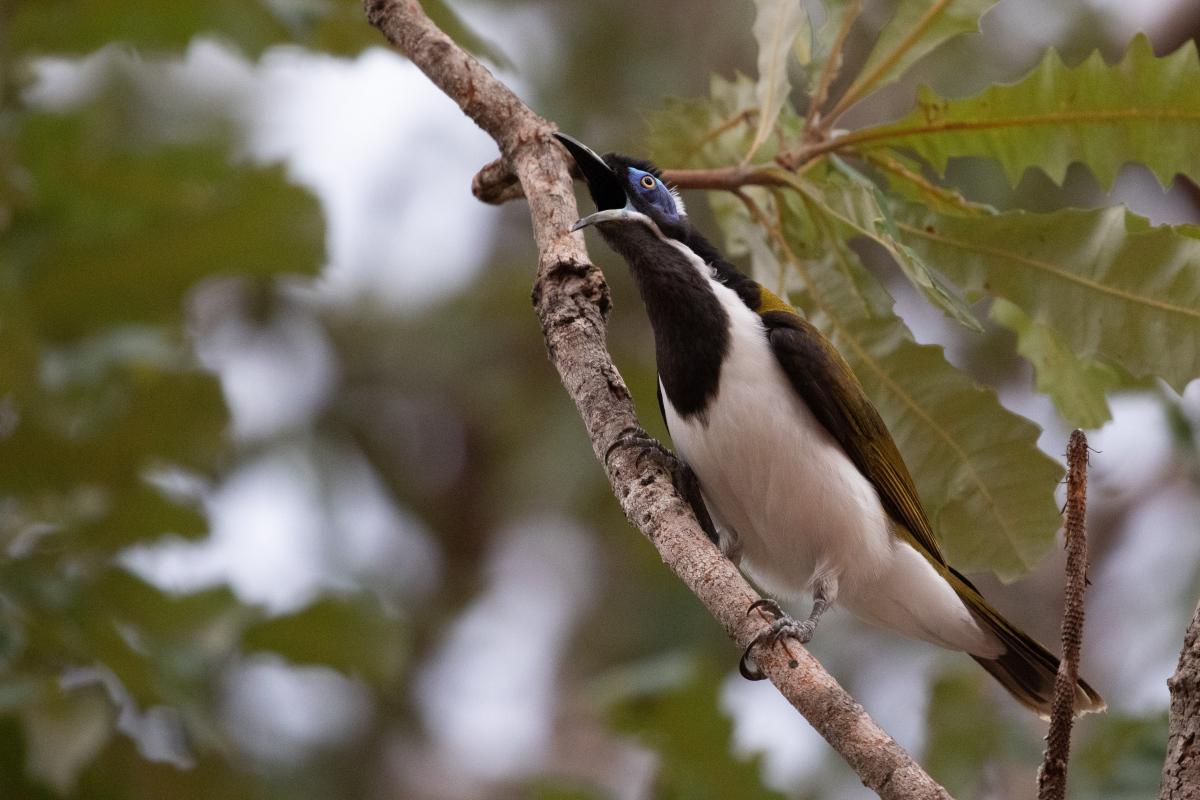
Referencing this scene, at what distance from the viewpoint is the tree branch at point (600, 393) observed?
1.97 meters

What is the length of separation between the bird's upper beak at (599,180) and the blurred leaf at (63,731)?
1737 millimetres

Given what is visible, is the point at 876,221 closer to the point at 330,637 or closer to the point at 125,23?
the point at 330,637

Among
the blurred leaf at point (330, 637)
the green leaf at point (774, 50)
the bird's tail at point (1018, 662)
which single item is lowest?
the blurred leaf at point (330, 637)

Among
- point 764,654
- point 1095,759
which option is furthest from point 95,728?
point 1095,759

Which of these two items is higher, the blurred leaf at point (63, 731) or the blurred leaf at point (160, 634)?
the blurred leaf at point (160, 634)

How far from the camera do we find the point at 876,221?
8.90ft

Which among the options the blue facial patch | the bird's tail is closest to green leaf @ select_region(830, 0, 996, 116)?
the blue facial patch

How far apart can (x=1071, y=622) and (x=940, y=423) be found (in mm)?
1339

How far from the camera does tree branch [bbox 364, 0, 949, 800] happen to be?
77.6 inches

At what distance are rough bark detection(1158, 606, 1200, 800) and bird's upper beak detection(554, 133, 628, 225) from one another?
5.04 ft

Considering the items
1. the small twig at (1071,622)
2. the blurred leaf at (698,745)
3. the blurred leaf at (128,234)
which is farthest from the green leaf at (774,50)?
the blurred leaf at (698,745)

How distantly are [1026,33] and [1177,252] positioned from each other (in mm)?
4942

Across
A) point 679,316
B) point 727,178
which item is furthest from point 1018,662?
point 727,178

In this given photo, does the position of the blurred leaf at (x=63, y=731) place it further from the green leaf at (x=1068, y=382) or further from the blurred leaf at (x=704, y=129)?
the green leaf at (x=1068, y=382)
